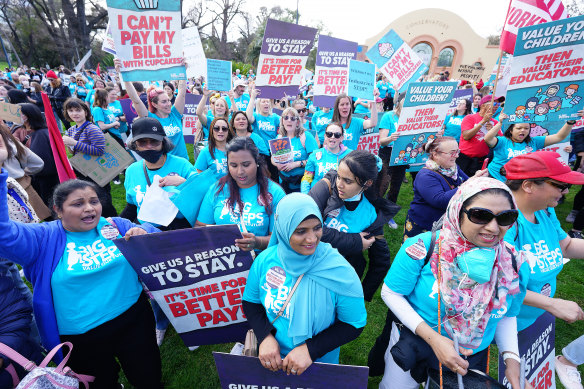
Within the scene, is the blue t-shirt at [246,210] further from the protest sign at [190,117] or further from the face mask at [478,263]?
the protest sign at [190,117]

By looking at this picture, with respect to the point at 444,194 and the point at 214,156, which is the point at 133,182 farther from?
the point at 444,194

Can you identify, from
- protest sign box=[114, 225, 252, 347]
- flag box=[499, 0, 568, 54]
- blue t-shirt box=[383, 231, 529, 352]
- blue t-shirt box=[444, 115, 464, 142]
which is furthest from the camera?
blue t-shirt box=[444, 115, 464, 142]

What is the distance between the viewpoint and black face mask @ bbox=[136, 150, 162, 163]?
112 inches

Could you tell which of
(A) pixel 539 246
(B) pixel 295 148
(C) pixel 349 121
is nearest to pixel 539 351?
(A) pixel 539 246

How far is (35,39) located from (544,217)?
52.7 metres

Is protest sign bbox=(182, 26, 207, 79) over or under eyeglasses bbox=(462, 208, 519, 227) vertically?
over

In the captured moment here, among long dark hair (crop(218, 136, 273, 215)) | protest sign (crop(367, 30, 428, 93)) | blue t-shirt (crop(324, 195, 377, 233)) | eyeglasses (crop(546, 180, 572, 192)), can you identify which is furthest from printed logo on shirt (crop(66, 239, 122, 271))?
protest sign (crop(367, 30, 428, 93))

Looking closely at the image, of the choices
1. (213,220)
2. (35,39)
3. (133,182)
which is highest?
(35,39)

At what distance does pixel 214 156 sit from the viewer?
4266 millimetres

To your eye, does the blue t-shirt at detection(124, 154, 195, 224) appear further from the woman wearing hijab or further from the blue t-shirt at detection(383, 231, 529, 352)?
the blue t-shirt at detection(383, 231, 529, 352)

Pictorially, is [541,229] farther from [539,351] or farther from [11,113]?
[11,113]

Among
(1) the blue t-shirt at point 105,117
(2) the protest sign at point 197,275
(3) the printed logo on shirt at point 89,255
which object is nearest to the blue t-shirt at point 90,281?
(3) the printed logo on shirt at point 89,255

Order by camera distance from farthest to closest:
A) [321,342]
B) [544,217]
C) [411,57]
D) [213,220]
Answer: [411,57], [213,220], [544,217], [321,342]

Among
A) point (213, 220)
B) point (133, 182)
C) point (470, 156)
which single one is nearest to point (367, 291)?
point (213, 220)
